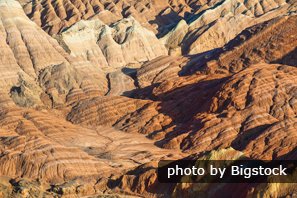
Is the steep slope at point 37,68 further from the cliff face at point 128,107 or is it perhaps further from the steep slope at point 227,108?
the steep slope at point 227,108

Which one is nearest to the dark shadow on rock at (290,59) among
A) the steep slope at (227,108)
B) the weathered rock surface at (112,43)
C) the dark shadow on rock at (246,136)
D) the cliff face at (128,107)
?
the cliff face at (128,107)

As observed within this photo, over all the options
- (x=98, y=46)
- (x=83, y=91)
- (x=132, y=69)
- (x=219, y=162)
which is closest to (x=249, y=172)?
(x=219, y=162)

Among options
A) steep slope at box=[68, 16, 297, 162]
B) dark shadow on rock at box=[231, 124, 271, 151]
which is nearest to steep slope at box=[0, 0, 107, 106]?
steep slope at box=[68, 16, 297, 162]

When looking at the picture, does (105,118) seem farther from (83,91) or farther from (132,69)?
(132,69)

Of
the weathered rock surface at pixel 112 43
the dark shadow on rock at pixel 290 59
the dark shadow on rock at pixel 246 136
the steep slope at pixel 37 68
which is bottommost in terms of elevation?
the weathered rock surface at pixel 112 43

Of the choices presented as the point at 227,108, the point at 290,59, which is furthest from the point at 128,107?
the point at 290,59

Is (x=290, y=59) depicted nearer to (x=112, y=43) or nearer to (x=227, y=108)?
(x=227, y=108)

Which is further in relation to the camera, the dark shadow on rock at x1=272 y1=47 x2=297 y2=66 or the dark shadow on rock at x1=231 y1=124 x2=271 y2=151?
the dark shadow on rock at x1=272 y1=47 x2=297 y2=66

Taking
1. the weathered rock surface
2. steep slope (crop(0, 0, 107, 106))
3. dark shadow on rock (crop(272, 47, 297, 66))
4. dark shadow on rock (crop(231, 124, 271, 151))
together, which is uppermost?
dark shadow on rock (crop(231, 124, 271, 151))

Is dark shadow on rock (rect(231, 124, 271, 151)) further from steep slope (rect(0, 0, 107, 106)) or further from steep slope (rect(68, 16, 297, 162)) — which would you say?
steep slope (rect(0, 0, 107, 106))
